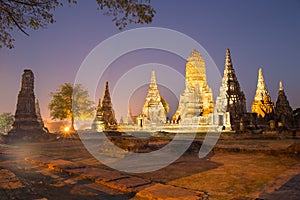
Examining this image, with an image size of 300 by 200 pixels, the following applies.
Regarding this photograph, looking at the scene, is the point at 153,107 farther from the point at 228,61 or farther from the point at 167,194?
the point at 167,194

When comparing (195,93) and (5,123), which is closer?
(195,93)

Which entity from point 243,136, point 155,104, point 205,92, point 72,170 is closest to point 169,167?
point 72,170

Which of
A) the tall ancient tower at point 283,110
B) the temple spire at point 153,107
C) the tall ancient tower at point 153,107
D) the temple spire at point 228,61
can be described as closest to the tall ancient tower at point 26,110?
the temple spire at point 153,107

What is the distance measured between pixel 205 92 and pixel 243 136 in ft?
66.5

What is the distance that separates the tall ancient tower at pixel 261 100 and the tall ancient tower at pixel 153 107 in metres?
15.8

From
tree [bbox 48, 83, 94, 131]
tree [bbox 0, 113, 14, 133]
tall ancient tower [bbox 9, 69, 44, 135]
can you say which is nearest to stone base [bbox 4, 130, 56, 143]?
tall ancient tower [bbox 9, 69, 44, 135]

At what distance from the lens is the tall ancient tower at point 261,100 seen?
39.8 metres

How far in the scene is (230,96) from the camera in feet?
105

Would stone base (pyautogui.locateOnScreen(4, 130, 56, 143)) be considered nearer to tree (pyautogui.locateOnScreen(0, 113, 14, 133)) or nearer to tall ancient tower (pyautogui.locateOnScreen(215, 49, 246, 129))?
tall ancient tower (pyautogui.locateOnScreen(215, 49, 246, 129))

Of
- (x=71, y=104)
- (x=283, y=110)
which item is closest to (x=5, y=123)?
(x=71, y=104)

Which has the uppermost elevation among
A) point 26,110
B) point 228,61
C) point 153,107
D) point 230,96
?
point 228,61

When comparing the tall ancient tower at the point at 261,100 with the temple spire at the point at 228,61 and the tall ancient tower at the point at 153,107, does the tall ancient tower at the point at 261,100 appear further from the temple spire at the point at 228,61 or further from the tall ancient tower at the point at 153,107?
the tall ancient tower at the point at 153,107

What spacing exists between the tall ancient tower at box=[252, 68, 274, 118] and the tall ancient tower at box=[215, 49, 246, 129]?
27.4 feet

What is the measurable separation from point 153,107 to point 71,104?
593 inches
